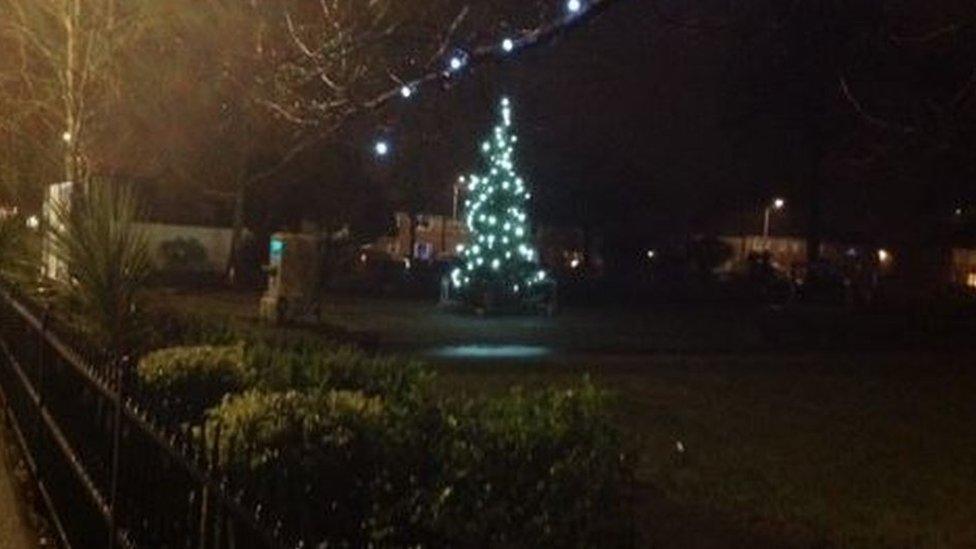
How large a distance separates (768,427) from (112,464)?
10.4 metres

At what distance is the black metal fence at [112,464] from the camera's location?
428 centimetres

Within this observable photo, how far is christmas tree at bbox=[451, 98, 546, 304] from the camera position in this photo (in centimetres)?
3862

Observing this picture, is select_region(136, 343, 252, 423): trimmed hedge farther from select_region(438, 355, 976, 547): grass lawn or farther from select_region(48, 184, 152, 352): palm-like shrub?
select_region(438, 355, 976, 547): grass lawn

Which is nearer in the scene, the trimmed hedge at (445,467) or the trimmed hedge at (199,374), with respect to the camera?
the trimmed hedge at (445,467)

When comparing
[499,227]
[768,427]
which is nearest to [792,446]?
[768,427]

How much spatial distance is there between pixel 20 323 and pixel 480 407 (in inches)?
183

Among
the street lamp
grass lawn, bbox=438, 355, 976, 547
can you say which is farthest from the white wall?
grass lawn, bbox=438, 355, 976, 547

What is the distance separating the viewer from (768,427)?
51.4 ft

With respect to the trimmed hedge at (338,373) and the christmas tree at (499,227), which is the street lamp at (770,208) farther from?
the trimmed hedge at (338,373)

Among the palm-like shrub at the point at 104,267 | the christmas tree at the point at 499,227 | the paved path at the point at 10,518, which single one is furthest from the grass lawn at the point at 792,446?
the christmas tree at the point at 499,227

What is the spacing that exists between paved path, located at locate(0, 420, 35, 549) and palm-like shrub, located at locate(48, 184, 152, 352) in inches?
71.1

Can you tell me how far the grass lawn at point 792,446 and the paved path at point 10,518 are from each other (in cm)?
365

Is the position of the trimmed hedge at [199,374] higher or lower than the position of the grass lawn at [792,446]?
higher

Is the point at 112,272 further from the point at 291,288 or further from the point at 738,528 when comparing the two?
the point at 291,288
